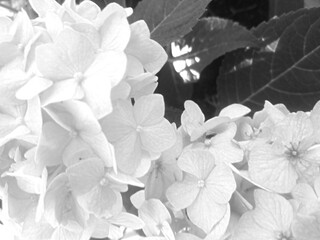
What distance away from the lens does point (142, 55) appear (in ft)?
1.76

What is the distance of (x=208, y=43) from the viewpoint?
834mm

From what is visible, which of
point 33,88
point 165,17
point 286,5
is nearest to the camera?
point 33,88

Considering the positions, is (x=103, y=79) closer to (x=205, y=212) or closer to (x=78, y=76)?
(x=78, y=76)

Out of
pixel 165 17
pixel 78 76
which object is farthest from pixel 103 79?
pixel 165 17

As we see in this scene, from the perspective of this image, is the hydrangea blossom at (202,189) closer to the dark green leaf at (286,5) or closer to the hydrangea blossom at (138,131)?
the hydrangea blossom at (138,131)

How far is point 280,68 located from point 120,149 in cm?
34

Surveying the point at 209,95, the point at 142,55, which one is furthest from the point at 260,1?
the point at 142,55

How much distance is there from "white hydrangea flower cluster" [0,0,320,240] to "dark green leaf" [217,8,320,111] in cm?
22

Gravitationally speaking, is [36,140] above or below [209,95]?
above

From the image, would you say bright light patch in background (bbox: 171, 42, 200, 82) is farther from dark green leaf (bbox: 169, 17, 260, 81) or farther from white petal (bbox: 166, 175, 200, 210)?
white petal (bbox: 166, 175, 200, 210)

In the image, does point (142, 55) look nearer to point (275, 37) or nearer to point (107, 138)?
point (107, 138)

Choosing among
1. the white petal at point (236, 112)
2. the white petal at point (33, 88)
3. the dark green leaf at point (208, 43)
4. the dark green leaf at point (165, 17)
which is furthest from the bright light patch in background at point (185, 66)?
the white petal at point (33, 88)

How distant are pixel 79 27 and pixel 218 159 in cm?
15

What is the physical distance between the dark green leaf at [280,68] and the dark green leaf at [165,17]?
107 millimetres
